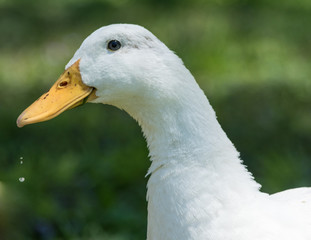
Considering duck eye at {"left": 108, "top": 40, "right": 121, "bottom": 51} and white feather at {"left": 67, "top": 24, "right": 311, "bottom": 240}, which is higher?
duck eye at {"left": 108, "top": 40, "right": 121, "bottom": 51}

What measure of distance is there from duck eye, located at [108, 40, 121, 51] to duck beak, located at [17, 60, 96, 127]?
4.8 inches

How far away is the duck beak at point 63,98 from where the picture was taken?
219 cm

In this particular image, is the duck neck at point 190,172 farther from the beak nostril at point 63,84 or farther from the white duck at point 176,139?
the beak nostril at point 63,84

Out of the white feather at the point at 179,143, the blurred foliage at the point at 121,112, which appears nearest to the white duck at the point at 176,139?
the white feather at the point at 179,143

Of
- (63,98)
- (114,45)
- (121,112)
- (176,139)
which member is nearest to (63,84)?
(63,98)

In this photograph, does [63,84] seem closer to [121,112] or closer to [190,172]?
[190,172]

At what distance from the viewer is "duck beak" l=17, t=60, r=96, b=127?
2.19 meters

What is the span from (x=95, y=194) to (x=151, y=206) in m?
1.71

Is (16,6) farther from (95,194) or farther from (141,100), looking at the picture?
(141,100)

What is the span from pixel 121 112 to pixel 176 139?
2.97 m

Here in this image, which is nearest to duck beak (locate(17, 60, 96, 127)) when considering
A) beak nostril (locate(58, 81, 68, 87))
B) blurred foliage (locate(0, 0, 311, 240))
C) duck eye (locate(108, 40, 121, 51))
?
beak nostril (locate(58, 81, 68, 87))

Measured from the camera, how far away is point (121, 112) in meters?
5.10

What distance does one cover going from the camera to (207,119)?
7.11ft

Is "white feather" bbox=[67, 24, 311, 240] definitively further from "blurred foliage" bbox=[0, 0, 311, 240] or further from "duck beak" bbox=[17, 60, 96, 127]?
"blurred foliage" bbox=[0, 0, 311, 240]
